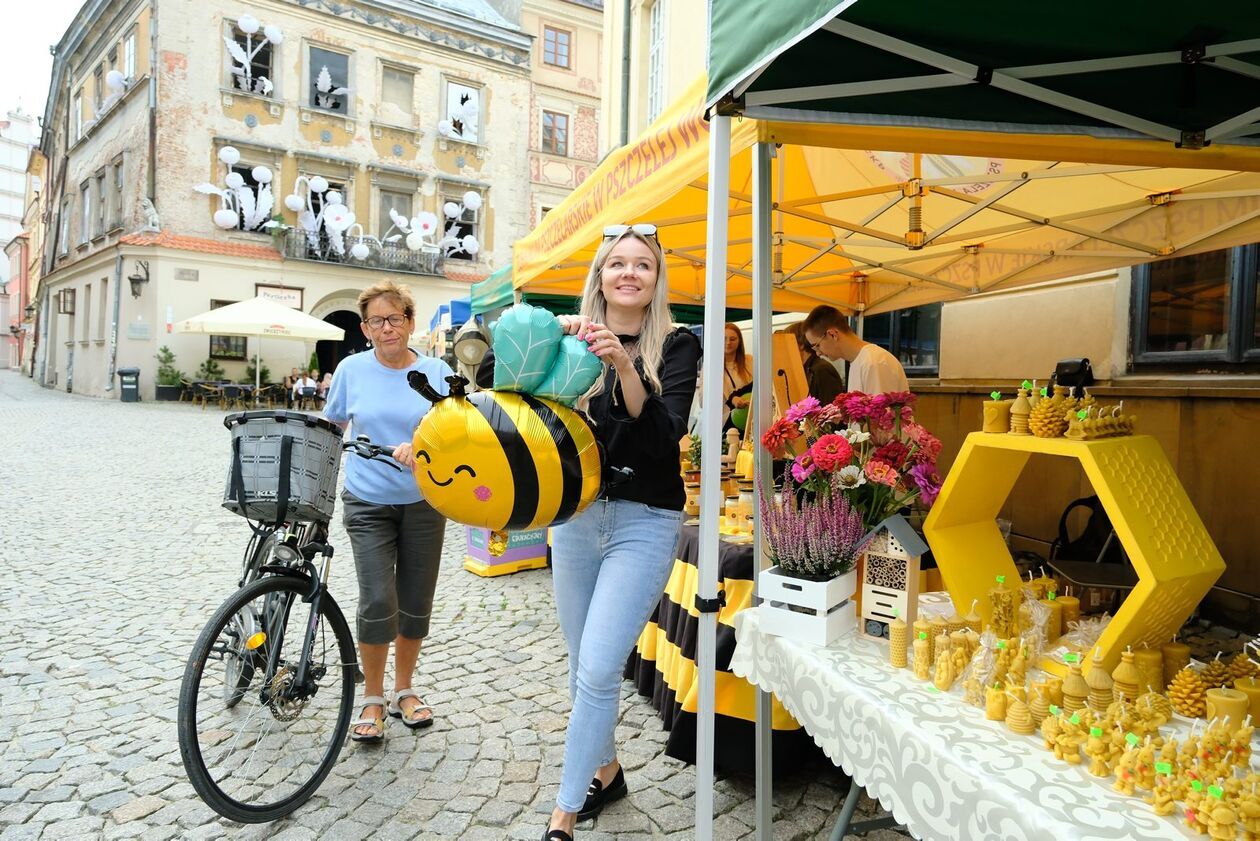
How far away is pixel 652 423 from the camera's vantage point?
1.98 m

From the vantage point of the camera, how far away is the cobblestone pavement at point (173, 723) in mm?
2418

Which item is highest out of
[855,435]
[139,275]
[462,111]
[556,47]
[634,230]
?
[556,47]

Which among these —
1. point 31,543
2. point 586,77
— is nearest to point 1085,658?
point 31,543

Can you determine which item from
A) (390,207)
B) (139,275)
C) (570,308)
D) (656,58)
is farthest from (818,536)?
(390,207)

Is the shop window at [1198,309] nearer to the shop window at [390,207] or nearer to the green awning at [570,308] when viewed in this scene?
the green awning at [570,308]

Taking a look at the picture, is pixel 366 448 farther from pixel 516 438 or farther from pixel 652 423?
pixel 652 423

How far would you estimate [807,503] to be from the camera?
1.87 m

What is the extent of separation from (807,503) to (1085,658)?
0.65m

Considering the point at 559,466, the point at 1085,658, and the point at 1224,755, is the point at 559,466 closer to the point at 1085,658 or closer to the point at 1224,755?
the point at 1085,658

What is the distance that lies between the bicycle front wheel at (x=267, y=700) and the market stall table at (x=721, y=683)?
46.9 inches

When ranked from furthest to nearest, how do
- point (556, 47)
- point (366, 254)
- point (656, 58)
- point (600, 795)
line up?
point (556, 47) → point (366, 254) → point (656, 58) → point (600, 795)

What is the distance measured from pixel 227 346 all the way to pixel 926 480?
22.0 m

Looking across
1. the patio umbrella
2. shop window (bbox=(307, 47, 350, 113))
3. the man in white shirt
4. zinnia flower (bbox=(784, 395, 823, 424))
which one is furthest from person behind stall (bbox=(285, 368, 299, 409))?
zinnia flower (bbox=(784, 395, 823, 424))

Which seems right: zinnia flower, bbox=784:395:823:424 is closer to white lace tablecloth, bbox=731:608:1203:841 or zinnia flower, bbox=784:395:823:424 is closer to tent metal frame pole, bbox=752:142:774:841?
tent metal frame pole, bbox=752:142:774:841
